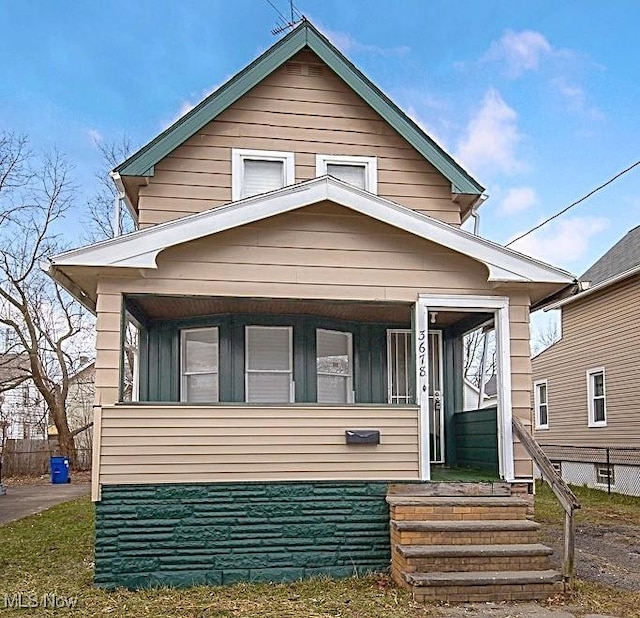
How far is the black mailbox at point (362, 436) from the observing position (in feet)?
25.1

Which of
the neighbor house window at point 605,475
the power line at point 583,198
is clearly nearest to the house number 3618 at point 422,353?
the power line at point 583,198

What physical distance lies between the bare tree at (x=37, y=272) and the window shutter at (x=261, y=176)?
1759 cm

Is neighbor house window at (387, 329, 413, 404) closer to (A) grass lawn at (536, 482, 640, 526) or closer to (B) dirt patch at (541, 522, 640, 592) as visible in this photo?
(B) dirt patch at (541, 522, 640, 592)

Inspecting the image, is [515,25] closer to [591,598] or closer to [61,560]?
[591,598]

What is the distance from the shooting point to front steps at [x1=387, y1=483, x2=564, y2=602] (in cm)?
661

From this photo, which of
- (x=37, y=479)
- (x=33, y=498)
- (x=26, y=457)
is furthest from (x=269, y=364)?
(x=26, y=457)

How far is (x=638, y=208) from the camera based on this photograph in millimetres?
20562

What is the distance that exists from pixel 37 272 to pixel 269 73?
1948 cm

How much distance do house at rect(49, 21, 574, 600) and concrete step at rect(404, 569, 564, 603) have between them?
0.03m

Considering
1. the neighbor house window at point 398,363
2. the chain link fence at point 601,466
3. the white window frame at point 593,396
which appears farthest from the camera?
the white window frame at point 593,396

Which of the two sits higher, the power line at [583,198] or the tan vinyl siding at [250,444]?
the power line at [583,198]

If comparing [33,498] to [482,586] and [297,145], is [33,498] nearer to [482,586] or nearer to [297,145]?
[297,145]

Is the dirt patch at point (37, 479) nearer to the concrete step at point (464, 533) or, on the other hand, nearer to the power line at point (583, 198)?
the power line at point (583, 198)

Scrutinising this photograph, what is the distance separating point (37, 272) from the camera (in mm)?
26141
